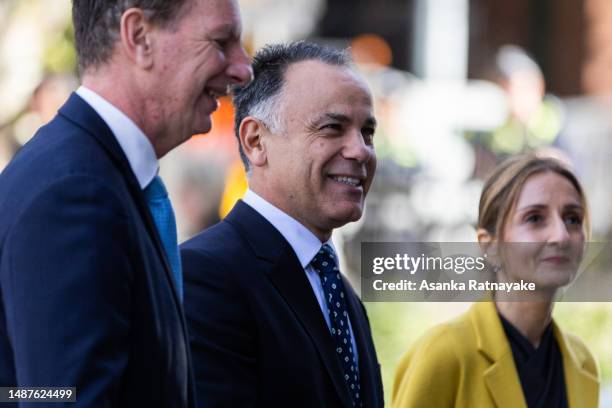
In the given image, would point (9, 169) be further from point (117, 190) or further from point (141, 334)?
point (141, 334)

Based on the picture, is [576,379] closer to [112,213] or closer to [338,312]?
[338,312]

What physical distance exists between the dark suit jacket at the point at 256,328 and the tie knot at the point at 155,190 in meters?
0.65

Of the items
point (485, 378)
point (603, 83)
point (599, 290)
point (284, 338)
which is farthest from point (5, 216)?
point (603, 83)

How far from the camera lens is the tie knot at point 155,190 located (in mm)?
2254

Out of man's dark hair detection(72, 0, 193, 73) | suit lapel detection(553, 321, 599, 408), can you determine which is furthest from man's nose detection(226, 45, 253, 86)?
suit lapel detection(553, 321, 599, 408)

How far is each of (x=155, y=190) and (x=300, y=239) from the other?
3.03 ft

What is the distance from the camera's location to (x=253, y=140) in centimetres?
331

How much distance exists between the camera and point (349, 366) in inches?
121

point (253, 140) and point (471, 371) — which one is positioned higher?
point (253, 140)

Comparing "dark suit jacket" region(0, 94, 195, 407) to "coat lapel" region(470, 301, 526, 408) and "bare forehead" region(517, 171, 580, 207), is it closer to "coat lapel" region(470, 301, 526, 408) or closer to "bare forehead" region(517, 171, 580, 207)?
"coat lapel" region(470, 301, 526, 408)

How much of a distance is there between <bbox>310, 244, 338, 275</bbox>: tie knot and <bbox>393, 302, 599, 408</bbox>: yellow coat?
0.46 metres

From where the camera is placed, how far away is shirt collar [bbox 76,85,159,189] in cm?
A: 215

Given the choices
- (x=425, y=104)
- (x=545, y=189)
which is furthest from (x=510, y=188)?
(x=425, y=104)

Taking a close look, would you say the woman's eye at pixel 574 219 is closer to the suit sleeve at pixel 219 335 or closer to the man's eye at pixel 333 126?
the man's eye at pixel 333 126
